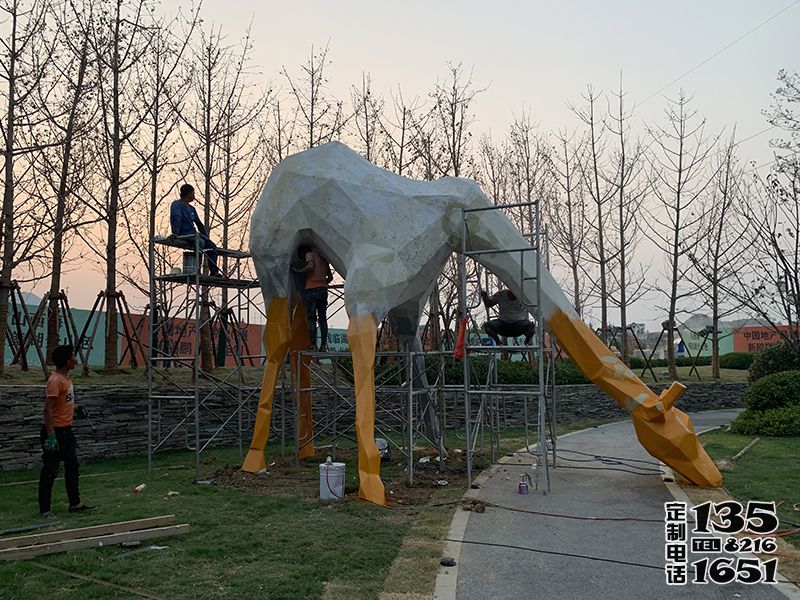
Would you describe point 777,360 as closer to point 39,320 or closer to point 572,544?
point 572,544

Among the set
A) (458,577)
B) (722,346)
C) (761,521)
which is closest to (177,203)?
(458,577)

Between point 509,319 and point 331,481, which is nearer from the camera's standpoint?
point 331,481

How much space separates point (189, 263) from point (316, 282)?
2.11m

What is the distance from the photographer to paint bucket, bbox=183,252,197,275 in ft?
34.8

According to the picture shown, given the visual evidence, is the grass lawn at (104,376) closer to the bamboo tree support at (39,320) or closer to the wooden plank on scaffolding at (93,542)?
the bamboo tree support at (39,320)

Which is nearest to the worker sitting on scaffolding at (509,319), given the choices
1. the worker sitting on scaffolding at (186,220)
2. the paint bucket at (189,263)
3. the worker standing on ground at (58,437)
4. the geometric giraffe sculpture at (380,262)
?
the geometric giraffe sculpture at (380,262)

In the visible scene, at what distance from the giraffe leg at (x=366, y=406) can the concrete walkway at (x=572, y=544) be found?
1276 mm

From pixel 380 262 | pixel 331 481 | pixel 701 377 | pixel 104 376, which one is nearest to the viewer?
pixel 331 481

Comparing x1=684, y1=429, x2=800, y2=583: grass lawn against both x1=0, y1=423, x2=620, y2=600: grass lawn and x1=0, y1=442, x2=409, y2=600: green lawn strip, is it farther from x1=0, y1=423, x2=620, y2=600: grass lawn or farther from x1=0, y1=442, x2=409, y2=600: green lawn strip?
x1=0, y1=442, x2=409, y2=600: green lawn strip

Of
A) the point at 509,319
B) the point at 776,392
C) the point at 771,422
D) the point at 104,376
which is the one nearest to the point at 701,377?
the point at 776,392

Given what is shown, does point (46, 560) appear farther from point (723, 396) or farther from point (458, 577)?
point (723, 396)

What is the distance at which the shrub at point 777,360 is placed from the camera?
15.7 meters

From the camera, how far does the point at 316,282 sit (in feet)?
35.2

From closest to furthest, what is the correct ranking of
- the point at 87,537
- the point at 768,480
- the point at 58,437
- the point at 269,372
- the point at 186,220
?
the point at 87,537 < the point at 58,437 < the point at 768,480 < the point at 269,372 < the point at 186,220
